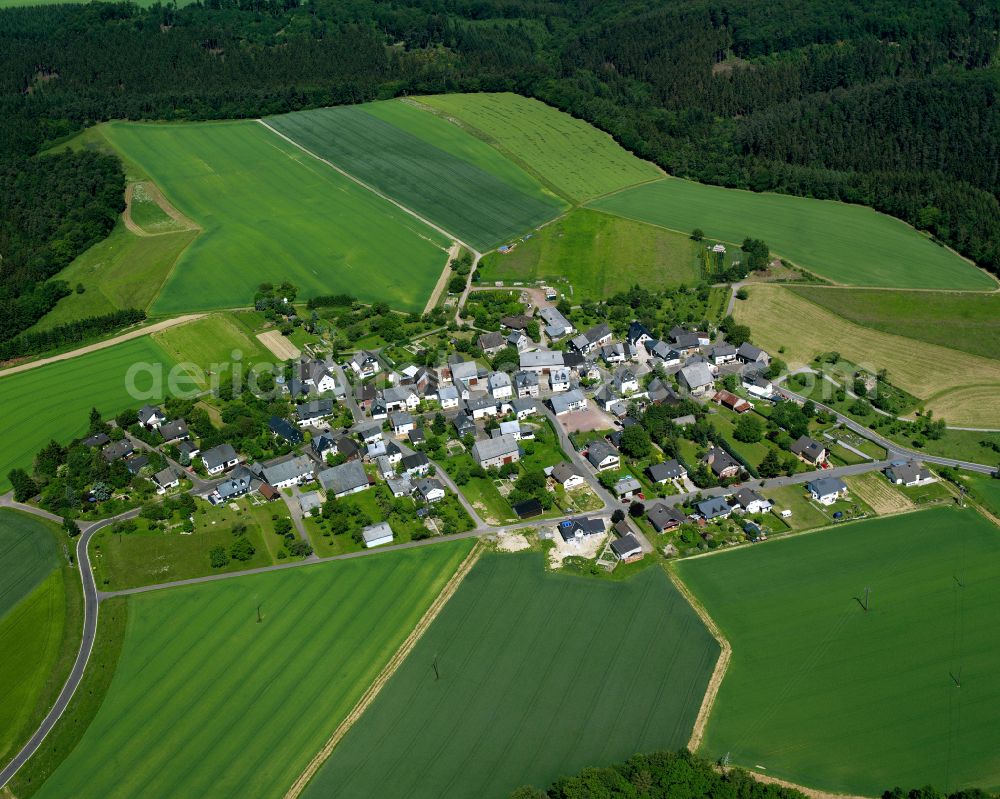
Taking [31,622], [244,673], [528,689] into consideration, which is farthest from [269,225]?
[528,689]

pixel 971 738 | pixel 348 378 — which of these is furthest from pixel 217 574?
pixel 971 738

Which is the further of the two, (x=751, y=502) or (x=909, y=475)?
(x=909, y=475)

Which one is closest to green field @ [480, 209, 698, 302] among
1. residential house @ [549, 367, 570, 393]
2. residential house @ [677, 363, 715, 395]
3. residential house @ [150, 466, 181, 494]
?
residential house @ [549, 367, 570, 393]

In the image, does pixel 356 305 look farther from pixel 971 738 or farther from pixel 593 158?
pixel 971 738

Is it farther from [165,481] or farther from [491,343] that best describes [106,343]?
→ [491,343]

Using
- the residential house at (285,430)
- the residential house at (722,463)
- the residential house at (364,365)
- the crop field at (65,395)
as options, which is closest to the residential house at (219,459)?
the residential house at (285,430)

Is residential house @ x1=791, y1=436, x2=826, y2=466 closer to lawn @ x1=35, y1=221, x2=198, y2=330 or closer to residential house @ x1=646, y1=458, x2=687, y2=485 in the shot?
residential house @ x1=646, y1=458, x2=687, y2=485
